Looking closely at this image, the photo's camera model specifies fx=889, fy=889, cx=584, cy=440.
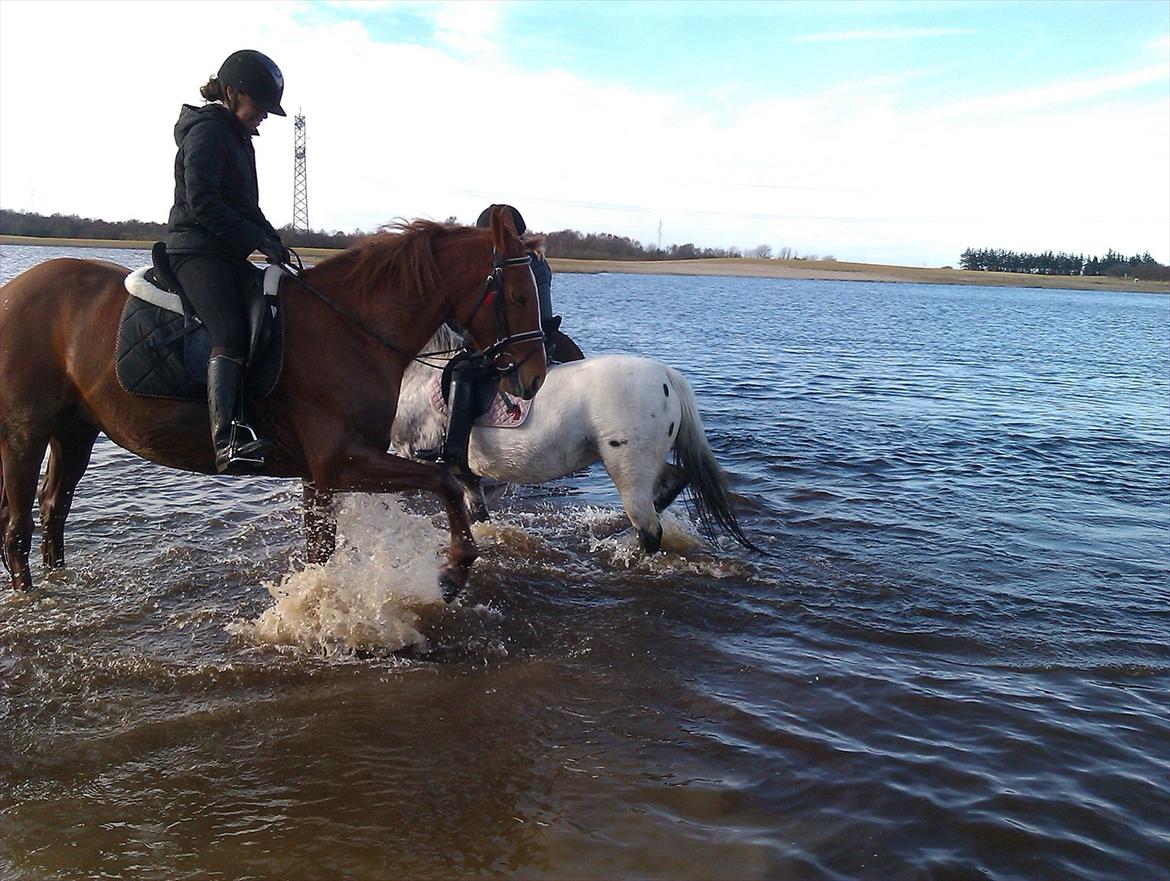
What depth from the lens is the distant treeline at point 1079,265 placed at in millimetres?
143000

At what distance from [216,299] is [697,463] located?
4.33m

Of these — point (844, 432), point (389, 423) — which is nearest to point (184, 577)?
point (389, 423)

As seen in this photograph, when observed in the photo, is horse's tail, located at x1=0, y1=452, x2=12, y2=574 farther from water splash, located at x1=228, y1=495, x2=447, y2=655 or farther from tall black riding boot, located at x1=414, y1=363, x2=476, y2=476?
tall black riding boot, located at x1=414, y1=363, x2=476, y2=476

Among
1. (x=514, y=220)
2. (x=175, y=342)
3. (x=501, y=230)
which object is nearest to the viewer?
(x=175, y=342)

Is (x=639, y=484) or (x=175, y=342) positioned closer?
(x=175, y=342)

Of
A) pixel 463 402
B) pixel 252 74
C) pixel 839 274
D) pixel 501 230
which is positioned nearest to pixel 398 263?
pixel 501 230

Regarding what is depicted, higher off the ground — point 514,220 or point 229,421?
point 514,220

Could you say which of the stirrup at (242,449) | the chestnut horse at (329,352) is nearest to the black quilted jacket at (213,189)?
the chestnut horse at (329,352)

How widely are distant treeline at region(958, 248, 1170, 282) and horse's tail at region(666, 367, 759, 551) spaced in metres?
156

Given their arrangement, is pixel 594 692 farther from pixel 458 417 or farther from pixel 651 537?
pixel 458 417

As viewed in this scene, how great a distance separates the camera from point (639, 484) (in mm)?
7828

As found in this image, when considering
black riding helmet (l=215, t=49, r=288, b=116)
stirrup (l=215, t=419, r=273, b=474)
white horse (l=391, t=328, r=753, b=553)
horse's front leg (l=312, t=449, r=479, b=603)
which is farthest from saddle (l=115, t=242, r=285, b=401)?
white horse (l=391, t=328, r=753, b=553)

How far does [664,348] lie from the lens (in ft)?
94.8

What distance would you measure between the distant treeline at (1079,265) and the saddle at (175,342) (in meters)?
160
